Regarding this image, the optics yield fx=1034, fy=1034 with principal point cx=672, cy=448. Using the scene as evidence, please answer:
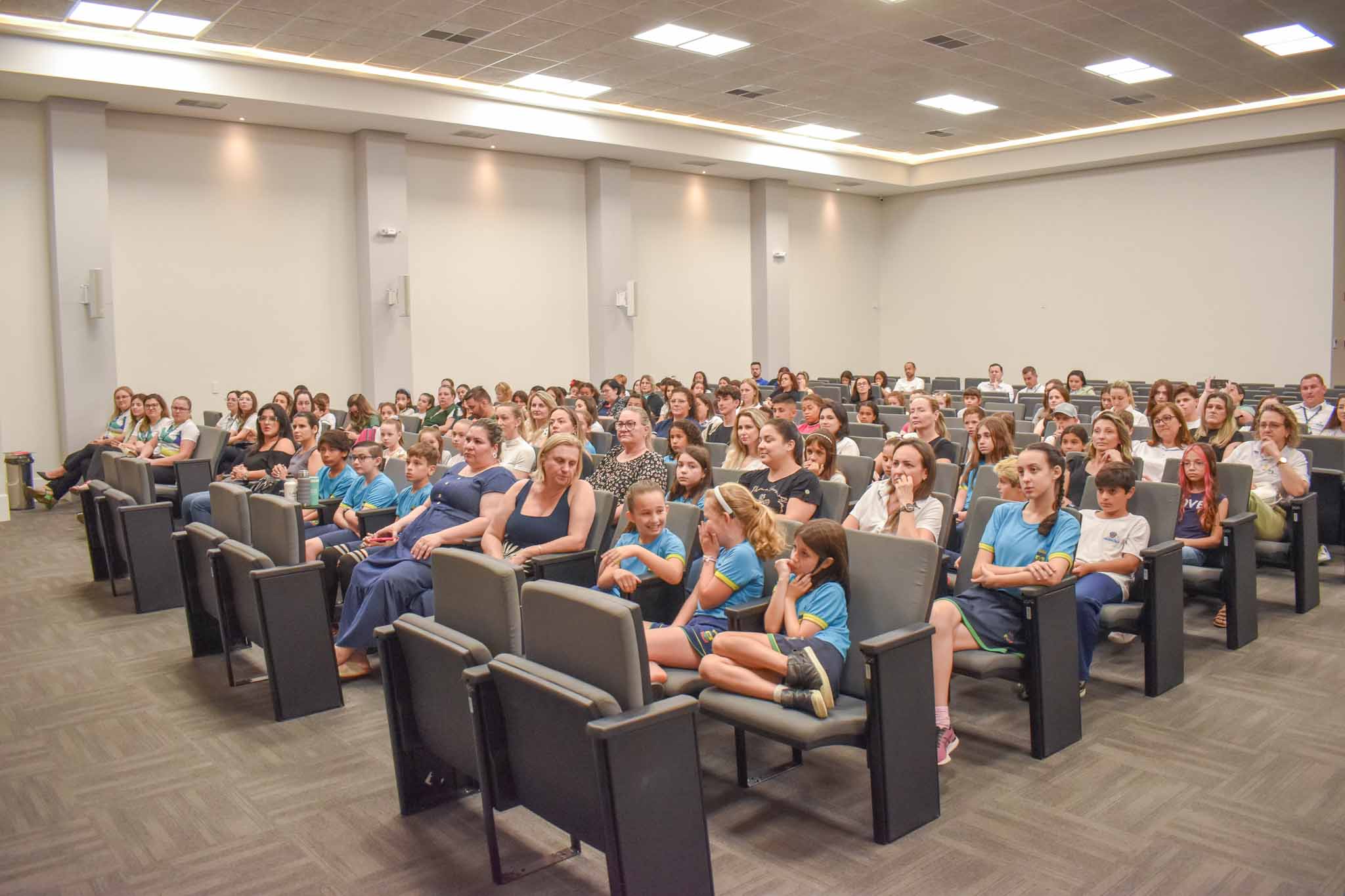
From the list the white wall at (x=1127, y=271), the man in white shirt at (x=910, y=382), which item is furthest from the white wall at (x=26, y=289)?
the white wall at (x=1127, y=271)

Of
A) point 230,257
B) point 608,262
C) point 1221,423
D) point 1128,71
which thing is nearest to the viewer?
point 1221,423

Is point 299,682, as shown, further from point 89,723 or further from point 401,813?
point 401,813

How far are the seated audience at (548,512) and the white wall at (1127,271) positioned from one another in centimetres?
1315

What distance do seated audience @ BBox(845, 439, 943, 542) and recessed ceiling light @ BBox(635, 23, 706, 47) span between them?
6.47 meters

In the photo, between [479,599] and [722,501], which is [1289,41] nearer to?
[722,501]

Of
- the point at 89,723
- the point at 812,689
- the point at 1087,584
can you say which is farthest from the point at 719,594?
the point at 89,723

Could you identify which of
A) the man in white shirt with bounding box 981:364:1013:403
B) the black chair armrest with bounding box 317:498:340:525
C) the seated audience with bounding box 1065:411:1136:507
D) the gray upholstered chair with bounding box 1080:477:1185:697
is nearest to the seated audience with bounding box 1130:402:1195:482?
the seated audience with bounding box 1065:411:1136:507

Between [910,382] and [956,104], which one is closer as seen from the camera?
[956,104]

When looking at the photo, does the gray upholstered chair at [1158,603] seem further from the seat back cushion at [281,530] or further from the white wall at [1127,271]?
the white wall at [1127,271]

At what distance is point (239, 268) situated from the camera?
12.1 metres

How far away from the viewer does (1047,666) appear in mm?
3797

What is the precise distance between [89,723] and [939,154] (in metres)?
15.7

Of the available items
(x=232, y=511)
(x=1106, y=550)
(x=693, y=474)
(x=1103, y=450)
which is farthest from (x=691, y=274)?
(x=1106, y=550)

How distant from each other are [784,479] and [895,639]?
201 cm
